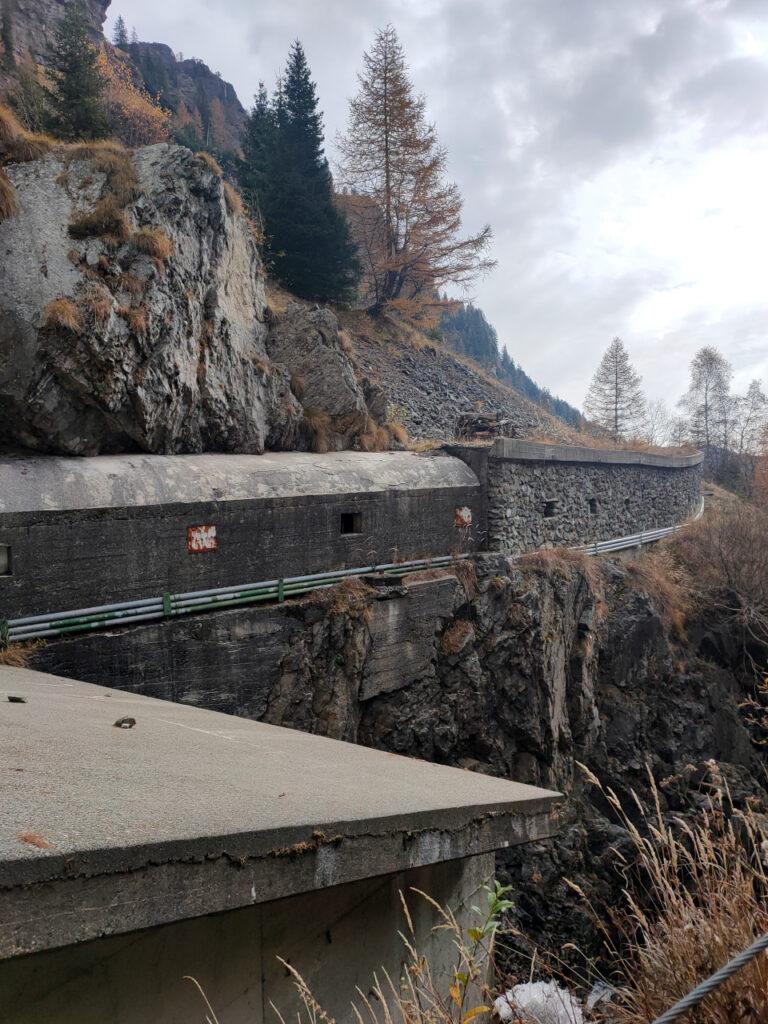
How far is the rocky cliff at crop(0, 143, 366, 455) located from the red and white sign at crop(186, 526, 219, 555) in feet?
4.93

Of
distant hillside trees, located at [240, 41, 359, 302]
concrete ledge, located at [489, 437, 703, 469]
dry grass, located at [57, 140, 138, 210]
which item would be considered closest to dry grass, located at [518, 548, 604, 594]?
concrete ledge, located at [489, 437, 703, 469]

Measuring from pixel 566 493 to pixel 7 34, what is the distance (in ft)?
122

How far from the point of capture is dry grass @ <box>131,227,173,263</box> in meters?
7.99

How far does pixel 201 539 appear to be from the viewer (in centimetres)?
695

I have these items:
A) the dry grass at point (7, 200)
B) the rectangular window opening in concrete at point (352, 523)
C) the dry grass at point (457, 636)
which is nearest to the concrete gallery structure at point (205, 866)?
the rectangular window opening in concrete at point (352, 523)

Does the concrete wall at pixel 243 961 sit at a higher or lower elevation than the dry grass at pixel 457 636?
higher

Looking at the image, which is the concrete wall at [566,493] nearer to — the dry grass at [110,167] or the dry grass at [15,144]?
the dry grass at [110,167]

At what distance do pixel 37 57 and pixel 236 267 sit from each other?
33.6 m

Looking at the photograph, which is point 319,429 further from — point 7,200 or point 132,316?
point 7,200

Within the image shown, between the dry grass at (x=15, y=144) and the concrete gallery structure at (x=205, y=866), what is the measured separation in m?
7.36

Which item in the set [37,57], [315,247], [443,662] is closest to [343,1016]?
[443,662]

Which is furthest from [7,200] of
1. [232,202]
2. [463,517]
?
[463,517]

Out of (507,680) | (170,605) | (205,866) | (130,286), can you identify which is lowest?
(507,680)

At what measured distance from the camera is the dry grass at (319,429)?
1009cm
